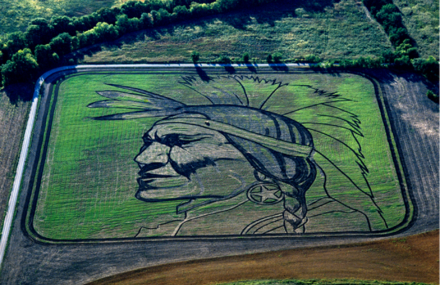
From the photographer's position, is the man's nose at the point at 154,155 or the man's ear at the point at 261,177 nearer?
the man's ear at the point at 261,177

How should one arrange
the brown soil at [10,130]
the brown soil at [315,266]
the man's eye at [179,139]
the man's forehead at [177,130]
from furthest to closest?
the man's forehead at [177,130]
the man's eye at [179,139]
the brown soil at [10,130]
the brown soil at [315,266]

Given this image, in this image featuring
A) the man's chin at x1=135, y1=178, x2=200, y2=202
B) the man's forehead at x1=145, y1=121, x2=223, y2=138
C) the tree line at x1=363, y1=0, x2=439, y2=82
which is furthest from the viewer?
the tree line at x1=363, y1=0, x2=439, y2=82

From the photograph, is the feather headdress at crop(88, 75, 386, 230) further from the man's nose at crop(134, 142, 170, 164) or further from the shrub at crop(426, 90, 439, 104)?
the shrub at crop(426, 90, 439, 104)

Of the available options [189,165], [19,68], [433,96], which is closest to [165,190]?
[189,165]

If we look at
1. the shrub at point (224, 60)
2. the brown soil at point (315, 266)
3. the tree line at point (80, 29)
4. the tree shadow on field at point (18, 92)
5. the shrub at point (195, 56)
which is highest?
the tree line at point (80, 29)

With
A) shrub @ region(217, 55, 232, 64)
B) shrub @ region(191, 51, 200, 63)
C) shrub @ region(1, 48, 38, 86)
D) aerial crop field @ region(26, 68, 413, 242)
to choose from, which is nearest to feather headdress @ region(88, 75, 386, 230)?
aerial crop field @ region(26, 68, 413, 242)

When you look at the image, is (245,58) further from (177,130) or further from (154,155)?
(154,155)

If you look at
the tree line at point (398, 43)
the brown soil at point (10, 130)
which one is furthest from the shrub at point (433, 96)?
the brown soil at point (10, 130)

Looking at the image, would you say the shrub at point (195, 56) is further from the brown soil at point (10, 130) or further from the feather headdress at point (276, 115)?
the brown soil at point (10, 130)
